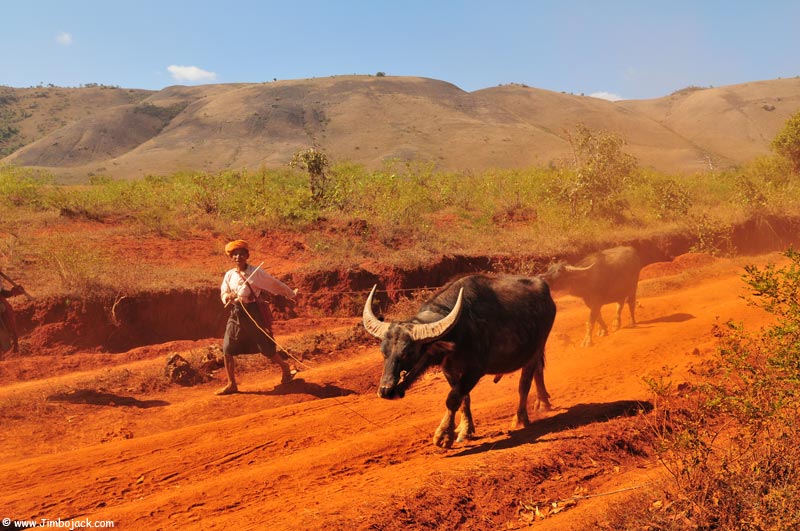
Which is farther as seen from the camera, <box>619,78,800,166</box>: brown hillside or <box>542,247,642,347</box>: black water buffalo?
<box>619,78,800,166</box>: brown hillside

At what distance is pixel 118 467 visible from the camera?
680 centimetres

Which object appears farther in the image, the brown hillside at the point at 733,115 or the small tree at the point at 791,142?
the brown hillside at the point at 733,115

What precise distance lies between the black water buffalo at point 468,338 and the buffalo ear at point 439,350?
0.04ft

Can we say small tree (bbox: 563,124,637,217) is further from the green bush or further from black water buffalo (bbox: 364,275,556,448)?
the green bush

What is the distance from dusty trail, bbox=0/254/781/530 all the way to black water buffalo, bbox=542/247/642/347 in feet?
5.00

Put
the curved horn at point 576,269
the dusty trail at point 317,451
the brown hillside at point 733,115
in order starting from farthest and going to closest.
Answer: the brown hillside at point 733,115, the curved horn at point 576,269, the dusty trail at point 317,451

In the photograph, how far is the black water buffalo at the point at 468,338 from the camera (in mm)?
6383

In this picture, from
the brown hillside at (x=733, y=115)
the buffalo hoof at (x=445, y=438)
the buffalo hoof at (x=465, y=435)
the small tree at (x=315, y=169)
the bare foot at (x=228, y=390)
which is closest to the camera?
the buffalo hoof at (x=445, y=438)

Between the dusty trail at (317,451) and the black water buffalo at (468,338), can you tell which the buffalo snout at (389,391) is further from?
the dusty trail at (317,451)

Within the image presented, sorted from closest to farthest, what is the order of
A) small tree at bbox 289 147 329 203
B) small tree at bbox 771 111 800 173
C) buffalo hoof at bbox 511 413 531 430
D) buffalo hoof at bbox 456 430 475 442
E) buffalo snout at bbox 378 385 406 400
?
buffalo snout at bbox 378 385 406 400
buffalo hoof at bbox 456 430 475 442
buffalo hoof at bbox 511 413 531 430
small tree at bbox 289 147 329 203
small tree at bbox 771 111 800 173

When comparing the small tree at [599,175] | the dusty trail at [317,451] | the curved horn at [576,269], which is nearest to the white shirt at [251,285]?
the dusty trail at [317,451]

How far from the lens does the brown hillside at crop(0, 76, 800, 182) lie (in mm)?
74812

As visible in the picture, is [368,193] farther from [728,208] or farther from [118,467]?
[118,467]

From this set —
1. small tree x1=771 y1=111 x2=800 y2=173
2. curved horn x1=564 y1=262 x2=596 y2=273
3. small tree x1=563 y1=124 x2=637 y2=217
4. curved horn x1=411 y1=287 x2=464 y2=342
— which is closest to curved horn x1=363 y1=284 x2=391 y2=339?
curved horn x1=411 y1=287 x2=464 y2=342
